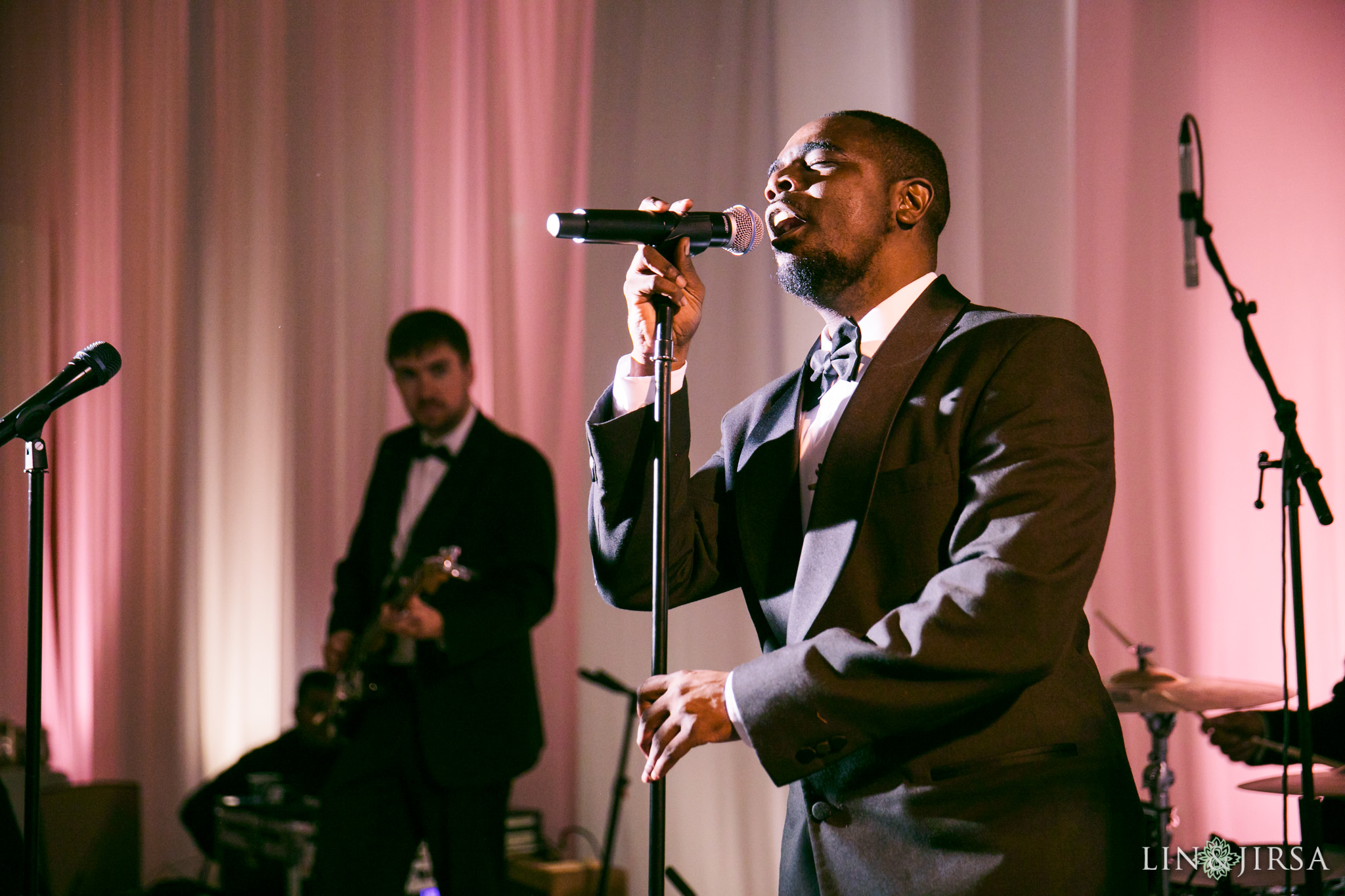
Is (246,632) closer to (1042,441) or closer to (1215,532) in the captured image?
(1215,532)

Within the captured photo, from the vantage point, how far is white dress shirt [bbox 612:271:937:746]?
160 cm

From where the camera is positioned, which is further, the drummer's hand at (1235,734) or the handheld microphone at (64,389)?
the drummer's hand at (1235,734)

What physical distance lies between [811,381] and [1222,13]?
2470mm

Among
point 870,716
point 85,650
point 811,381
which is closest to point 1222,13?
point 811,381

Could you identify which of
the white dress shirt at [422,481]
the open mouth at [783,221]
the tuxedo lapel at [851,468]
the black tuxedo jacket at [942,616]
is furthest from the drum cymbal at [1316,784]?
the white dress shirt at [422,481]

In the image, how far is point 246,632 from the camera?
15.4 ft

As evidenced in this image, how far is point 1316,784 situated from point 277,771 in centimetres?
347

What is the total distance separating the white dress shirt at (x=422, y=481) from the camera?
12.0ft

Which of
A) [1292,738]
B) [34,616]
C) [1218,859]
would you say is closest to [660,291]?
[34,616]

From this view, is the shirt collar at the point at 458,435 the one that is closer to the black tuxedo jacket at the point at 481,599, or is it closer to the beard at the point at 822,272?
the black tuxedo jacket at the point at 481,599

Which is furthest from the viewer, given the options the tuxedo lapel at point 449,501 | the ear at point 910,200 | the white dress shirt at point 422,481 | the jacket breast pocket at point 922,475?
the white dress shirt at point 422,481

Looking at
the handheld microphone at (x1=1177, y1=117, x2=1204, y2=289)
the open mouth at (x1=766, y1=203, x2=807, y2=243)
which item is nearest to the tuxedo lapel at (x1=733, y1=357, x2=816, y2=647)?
the open mouth at (x1=766, y1=203, x2=807, y2=243)

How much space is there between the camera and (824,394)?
172 cm

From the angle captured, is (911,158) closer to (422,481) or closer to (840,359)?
(840,359)
